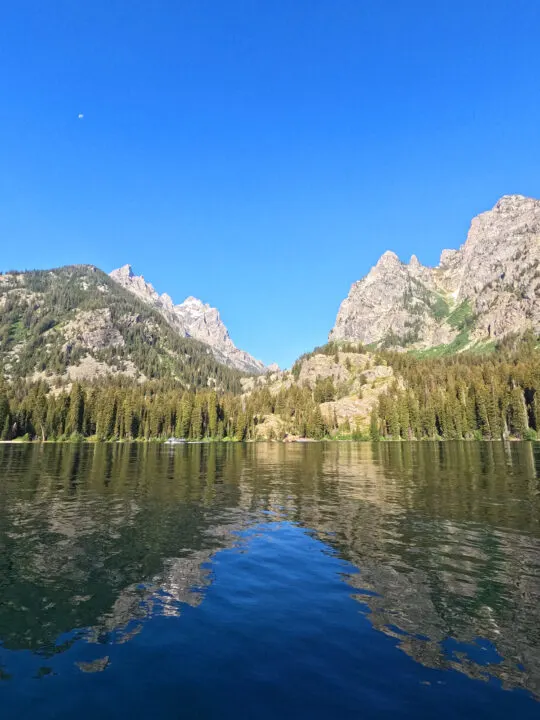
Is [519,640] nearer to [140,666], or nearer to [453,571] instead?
[453,571]

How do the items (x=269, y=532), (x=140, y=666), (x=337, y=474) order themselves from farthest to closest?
(x=337, y=474) < (x=269, y=532) < (x=140, y=666)

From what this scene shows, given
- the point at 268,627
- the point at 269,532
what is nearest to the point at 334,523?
the point at 269,532

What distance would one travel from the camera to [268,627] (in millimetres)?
17016

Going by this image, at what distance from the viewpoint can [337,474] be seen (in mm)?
74188

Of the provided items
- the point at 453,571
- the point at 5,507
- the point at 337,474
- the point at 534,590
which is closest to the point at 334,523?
the point at 453,571

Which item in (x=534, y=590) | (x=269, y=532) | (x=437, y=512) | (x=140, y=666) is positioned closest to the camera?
(x=140, y=666)

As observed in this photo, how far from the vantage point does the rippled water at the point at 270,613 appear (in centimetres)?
1244

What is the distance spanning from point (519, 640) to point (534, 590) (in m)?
6.06

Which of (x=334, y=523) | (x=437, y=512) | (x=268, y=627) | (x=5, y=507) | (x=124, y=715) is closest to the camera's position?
(x=124, y=715)

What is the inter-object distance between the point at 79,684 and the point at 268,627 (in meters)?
7.11

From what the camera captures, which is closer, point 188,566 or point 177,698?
point 177,698

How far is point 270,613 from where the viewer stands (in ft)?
60.4

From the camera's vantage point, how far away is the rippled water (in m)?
12.4

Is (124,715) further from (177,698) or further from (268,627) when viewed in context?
(268,627)
